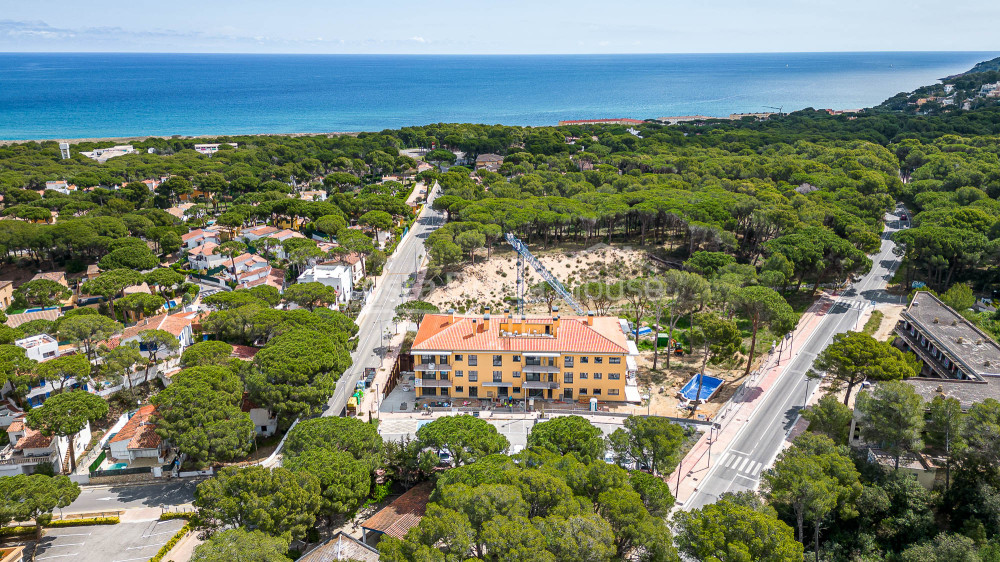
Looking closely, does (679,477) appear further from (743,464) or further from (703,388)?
(703,388)

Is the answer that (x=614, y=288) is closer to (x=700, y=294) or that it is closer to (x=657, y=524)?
(x=700, y=294)

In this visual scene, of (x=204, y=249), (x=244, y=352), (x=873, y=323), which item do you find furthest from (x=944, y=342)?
(x=204, y=249)

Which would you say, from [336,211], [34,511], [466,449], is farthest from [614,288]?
[34,511]

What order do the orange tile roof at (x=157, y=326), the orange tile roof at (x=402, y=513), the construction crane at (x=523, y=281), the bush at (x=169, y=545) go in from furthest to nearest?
the construction crane at (x=523, y=281), the orange tile roof at (x=157, y=326), the bush at (x=169, y=545), the orange tile roof at (x=402, y=513)

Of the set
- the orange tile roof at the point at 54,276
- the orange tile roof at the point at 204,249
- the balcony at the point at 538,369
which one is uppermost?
the orange tile roof at the point at 204,249

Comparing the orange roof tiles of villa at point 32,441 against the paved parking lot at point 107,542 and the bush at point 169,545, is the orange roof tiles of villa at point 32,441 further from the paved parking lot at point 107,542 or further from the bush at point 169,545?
the bush at point 169,545

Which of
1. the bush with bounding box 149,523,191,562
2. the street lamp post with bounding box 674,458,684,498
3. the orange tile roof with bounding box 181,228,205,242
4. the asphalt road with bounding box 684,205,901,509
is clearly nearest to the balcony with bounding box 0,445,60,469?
the bush with bounding box 149,523,191,562

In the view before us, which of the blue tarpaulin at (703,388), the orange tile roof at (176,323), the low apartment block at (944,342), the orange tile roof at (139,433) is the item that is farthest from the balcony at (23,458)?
the low apartment block at (944,342)
